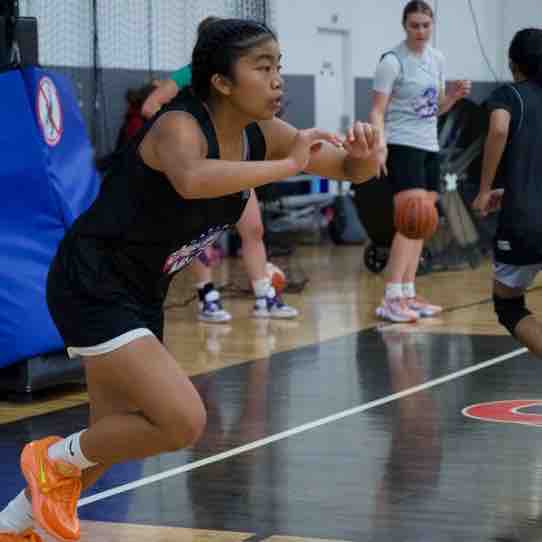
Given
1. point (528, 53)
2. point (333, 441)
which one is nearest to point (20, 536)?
point (333, 441)

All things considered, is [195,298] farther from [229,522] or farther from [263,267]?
[229,522]

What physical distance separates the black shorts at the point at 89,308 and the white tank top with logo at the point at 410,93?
463 centimetres

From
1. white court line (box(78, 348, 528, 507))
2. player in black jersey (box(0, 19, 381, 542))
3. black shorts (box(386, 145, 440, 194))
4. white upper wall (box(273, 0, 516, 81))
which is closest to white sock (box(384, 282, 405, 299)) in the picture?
black shorts (box(386, 145, 440, 194))

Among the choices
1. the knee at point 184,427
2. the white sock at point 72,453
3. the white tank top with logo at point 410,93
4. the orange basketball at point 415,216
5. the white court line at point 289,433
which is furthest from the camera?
the white tank top with logo at point 410,93

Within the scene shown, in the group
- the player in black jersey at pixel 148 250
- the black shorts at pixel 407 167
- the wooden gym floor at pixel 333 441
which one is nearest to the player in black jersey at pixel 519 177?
the wooden gym floor at pixel 333 441

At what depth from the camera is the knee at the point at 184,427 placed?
3.51 meters

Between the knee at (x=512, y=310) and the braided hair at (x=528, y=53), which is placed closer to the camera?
the braided hair at (x=528, y=53)

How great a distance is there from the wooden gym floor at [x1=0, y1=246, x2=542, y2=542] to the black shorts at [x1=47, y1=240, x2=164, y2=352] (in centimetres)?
68

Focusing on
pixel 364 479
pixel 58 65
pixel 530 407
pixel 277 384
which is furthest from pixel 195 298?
pixel 364 479

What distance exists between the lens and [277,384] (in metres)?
6.39

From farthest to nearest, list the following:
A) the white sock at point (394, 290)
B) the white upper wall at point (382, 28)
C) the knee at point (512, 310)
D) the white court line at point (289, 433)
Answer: the white upper wall at point (382, 28) → the white sock at point (394, 290) → the knee at point (512, 310) → the white court line at point (289, 433)

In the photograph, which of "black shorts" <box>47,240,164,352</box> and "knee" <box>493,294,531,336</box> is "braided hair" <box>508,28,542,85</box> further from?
"black shorts" <box>47,240,164,352</box>

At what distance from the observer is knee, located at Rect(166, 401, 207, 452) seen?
3.51 meters

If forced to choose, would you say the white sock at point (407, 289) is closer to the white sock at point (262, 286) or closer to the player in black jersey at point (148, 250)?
the white sock at point (262, 286)
